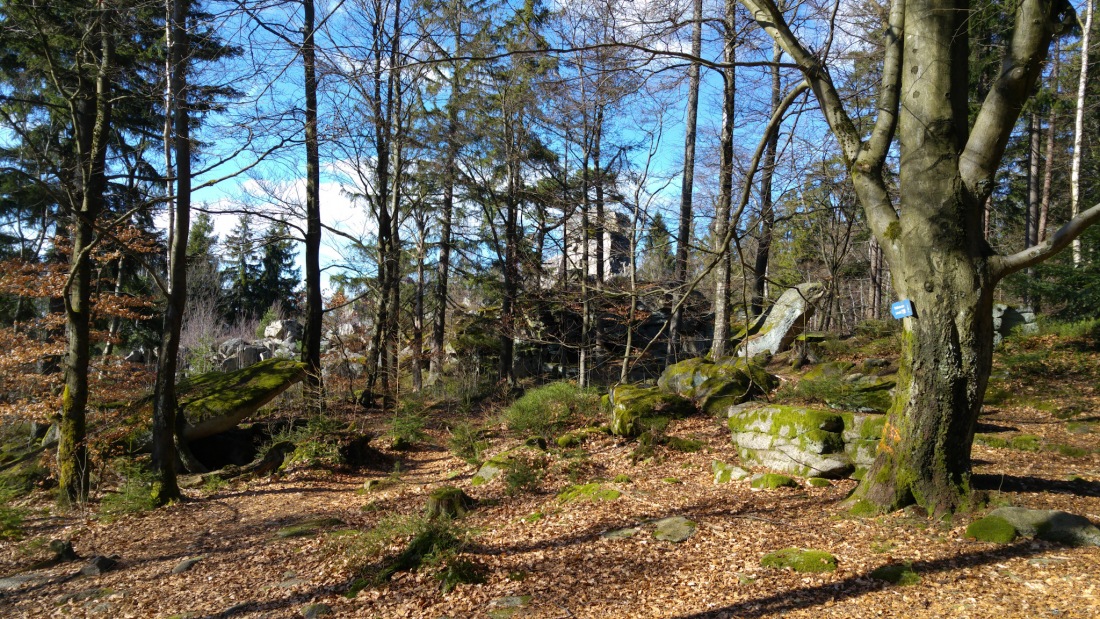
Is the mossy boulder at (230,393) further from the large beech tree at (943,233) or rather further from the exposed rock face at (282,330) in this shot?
the exposed rock face at (282,330)

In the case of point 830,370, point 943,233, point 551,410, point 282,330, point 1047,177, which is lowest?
point 551,410

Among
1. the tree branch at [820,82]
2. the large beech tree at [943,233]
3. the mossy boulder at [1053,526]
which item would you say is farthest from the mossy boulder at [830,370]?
the tree branch at [820,82]

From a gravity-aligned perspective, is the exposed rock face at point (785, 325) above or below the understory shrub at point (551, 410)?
above

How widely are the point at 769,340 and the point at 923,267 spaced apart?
8.88 meters

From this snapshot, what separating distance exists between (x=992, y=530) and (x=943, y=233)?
7.29ft

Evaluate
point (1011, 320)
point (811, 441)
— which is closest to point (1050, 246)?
point (811, 441)

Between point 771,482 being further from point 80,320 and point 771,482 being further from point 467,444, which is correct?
point 80,320

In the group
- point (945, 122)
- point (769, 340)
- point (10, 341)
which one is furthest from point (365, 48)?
point (769, 340)

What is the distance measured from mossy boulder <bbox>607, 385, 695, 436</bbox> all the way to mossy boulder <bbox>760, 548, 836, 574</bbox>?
4544 millimetres

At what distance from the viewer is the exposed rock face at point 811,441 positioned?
21.6ft

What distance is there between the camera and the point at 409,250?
19.3 meters

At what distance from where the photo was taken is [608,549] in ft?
17.7

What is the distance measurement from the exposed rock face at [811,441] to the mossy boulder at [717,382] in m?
2.08

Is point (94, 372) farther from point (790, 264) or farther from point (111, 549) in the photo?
point (790, 264)
